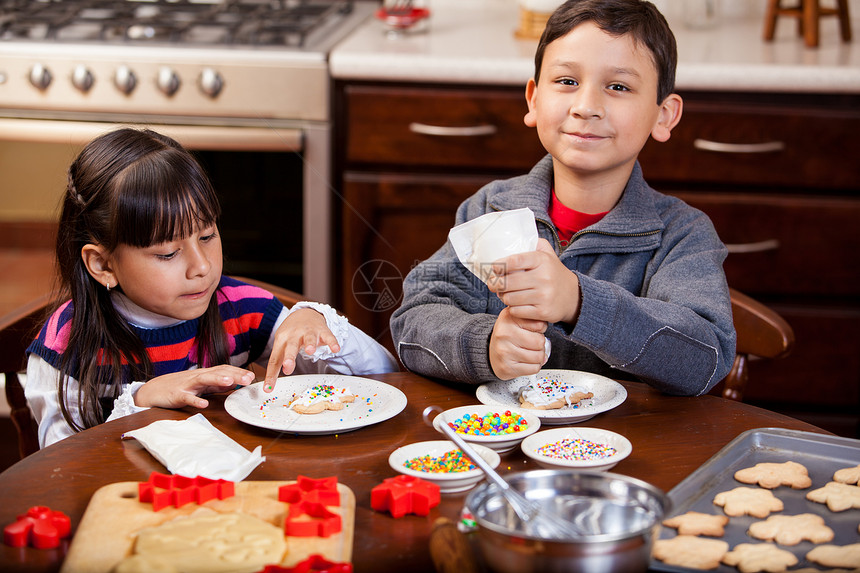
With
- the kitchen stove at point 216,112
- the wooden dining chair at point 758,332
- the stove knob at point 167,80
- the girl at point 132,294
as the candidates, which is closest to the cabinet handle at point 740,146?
the wooden dining chair at point 758,332

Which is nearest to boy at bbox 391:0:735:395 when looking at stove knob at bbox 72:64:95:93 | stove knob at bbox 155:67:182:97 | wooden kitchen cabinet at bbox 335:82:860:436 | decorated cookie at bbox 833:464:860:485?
decorated cookie at bbox 833:464:860:485

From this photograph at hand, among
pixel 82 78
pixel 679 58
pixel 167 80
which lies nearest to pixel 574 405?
pixel 679 58

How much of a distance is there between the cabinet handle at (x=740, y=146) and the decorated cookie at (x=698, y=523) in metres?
1.36

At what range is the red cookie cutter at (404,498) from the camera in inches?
30.8

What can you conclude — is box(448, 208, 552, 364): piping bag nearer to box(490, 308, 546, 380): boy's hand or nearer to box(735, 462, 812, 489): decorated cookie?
box(490, 308, 546, 380): boy's hand

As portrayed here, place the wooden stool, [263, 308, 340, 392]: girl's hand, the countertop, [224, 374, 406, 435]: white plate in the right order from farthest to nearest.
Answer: the wooden stool < the countertop < [263, 308, 340, 392]: girl's hand < [224, 374, 406, 435]: white plate

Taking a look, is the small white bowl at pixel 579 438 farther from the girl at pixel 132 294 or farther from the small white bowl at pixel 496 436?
the girl at pixel 132 294

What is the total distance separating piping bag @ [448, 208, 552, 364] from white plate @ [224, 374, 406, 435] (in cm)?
19

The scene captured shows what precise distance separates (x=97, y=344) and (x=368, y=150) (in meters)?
0.99

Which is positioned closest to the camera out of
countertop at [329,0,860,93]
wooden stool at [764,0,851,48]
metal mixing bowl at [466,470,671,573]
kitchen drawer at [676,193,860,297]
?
metal mixing bowl at [466,470,671,573]

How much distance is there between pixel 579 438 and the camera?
93 centimetres

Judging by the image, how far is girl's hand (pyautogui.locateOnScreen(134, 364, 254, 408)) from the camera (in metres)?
1.03

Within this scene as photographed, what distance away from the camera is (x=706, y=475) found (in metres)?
0.88

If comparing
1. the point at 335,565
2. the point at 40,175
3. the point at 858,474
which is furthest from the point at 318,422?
the point at 40,175
